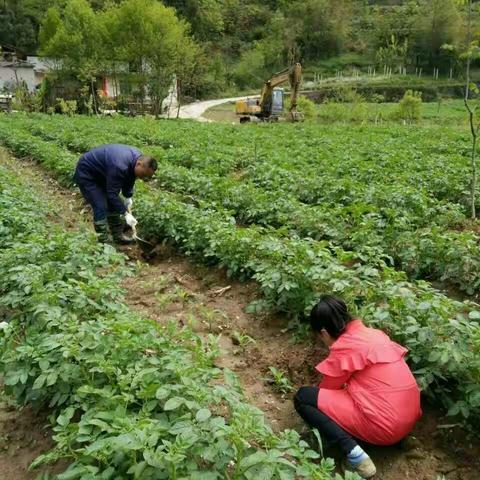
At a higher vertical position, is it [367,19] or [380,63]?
[367,19]

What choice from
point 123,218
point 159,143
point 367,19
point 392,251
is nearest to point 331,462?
point 392,251

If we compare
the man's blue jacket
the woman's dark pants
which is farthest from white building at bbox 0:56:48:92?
the woman's dark pants

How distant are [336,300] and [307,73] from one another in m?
73.1

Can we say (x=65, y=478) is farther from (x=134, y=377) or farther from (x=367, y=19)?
(x=367, y=19)

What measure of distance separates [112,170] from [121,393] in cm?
389

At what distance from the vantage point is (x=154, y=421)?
8.09 feet

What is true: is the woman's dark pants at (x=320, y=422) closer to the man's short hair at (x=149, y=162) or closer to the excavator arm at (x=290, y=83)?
the man's short hair at (x=149, y=162)

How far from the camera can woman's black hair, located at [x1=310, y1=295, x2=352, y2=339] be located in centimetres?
328

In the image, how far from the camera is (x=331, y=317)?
3.28 meters

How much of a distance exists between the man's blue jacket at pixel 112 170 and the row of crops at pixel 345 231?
0.69 meters

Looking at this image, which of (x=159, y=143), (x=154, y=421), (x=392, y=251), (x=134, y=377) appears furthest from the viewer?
(x=159, y=143)

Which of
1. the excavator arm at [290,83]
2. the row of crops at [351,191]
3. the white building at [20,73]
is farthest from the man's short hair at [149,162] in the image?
the white building at [20,73]

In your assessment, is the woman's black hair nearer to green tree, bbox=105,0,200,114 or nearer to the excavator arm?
the excavator arm

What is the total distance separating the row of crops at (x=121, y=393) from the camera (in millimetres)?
2291
